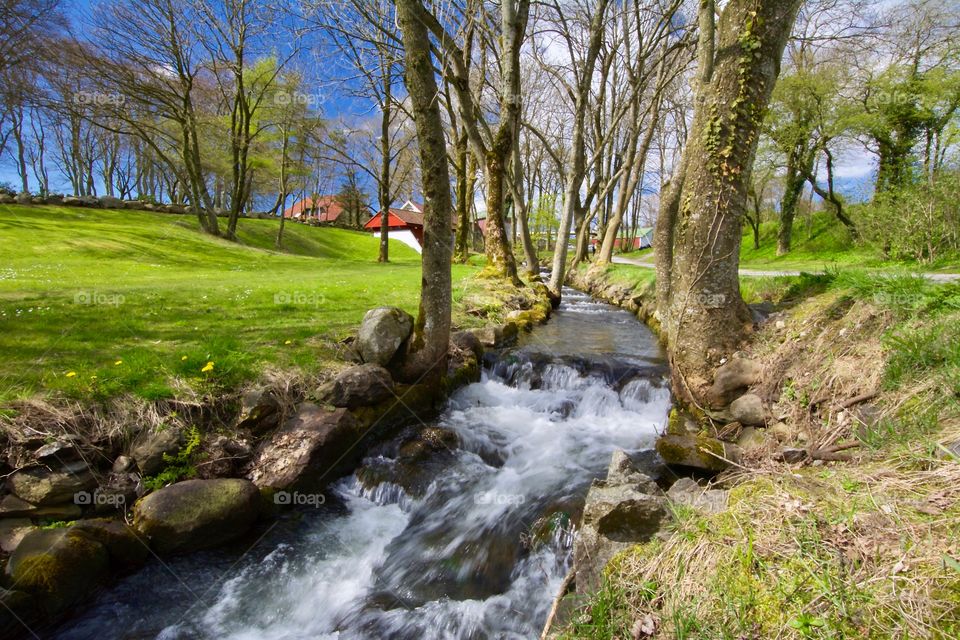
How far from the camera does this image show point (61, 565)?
10.7 ft

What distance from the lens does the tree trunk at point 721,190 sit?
5371 mm

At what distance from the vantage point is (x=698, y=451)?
455 cm

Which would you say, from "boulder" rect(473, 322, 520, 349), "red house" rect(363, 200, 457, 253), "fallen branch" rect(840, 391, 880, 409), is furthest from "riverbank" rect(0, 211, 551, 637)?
"red house" rect(363, 200, 457, 253)

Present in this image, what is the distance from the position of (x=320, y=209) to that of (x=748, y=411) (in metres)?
67.1

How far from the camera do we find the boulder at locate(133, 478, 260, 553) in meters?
3.80

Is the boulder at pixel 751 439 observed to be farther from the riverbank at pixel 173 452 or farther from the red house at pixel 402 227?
the red house at pixel 402 227

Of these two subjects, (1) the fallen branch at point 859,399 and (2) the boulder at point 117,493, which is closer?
(1) the fallen branch at point 859,399

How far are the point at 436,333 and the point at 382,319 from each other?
0.79 meters

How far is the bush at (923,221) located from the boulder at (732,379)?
30.9 ft

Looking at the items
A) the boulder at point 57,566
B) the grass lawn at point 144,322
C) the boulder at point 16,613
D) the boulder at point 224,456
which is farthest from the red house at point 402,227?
the boulder at point 16,613

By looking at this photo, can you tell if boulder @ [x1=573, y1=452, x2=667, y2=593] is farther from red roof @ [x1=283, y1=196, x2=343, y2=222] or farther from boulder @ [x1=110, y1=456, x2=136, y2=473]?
red roof @ [x1=283, y1=196, x2=343, y2=222]

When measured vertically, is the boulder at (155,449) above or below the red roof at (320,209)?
below

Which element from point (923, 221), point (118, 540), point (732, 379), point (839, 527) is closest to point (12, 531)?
point (118, 540)

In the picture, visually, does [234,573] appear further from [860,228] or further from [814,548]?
[860,228]
